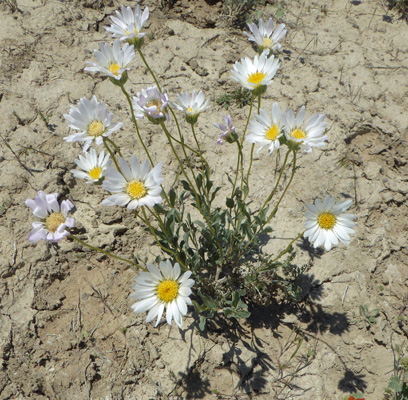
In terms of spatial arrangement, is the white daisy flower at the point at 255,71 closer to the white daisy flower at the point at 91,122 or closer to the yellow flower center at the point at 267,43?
the yellow flower center at the point at 267,43

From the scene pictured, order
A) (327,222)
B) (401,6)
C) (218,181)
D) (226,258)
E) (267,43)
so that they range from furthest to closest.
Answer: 1. (401,6)
2. (218,181)
3. (226,258)
4. (267,43)
5. (327,222)

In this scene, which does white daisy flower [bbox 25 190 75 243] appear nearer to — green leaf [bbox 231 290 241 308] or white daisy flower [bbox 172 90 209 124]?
white daisy flower [bbox 172 90 209 124]

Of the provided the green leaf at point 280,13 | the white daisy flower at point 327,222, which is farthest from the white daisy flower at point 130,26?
the green leaf at point 280,13

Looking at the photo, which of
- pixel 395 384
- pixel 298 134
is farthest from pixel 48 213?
pixel 395 384

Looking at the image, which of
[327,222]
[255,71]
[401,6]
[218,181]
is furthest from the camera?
[401,6]

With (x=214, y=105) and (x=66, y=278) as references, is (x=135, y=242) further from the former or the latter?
(x=214, y=105)

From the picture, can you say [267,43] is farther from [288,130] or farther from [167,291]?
[167,291]

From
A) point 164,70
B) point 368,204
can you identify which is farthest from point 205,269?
point 164,70
